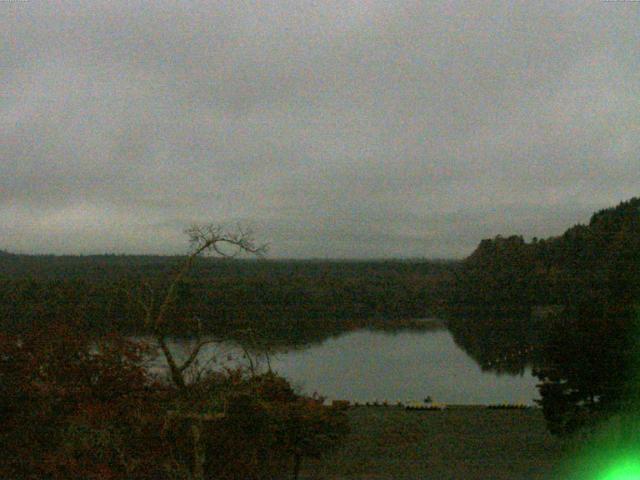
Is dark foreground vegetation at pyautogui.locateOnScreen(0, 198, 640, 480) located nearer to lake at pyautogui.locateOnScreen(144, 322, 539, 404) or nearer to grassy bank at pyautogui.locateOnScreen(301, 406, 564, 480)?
grassy bank at pyautogui.locateOnScreen(301, 406, 564, 480)

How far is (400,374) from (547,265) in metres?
29.7

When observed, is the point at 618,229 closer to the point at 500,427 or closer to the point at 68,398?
the point at 500,427

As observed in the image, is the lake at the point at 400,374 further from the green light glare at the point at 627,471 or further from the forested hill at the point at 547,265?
the green light glare at the point at 627,471

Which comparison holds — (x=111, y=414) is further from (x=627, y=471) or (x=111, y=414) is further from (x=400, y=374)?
(x=400, y=374)

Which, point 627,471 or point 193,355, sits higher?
point 193,355

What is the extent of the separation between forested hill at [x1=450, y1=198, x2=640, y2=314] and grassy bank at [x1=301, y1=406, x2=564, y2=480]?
31.5m

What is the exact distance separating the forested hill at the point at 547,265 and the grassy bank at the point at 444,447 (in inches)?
1238

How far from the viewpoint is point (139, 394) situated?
247 inches

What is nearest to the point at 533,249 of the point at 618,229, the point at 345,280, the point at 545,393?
the point at 618,229

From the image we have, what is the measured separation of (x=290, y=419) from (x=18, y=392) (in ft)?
11.0

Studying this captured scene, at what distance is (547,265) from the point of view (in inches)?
2318

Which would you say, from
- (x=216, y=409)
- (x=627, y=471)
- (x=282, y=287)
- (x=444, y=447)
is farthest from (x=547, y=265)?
(x=627, y=471)

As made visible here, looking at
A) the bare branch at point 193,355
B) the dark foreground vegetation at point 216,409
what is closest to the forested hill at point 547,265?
the dark foreground vegetation at point 216,409

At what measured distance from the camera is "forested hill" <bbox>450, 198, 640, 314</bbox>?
5091cm
